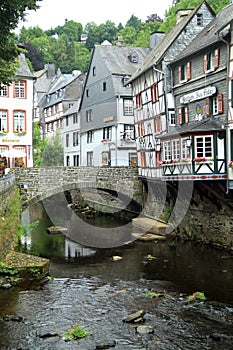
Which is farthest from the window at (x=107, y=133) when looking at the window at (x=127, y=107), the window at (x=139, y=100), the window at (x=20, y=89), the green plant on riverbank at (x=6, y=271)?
the green plant on riverbank at (x=6, y=271)

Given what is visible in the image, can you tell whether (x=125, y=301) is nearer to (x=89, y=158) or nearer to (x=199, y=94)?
(x=199, y=94)

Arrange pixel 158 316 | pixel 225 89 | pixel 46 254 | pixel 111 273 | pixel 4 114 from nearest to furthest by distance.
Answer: pixel 158 316, pixel 111 273, pixel 225 89, pixel 46 254, pixel 4 114

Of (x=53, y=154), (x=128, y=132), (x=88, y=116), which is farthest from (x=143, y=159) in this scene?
(x=53, y=154)

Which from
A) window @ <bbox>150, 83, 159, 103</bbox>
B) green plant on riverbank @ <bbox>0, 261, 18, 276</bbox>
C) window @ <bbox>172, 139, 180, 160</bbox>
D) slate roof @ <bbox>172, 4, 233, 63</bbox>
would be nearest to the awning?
window @ <bbox>150, 83, 159, 103</bbox>

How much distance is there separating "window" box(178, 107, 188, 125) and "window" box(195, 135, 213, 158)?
406 centimetres

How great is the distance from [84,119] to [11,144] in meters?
12.0

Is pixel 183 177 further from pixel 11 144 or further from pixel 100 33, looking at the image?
pixel 100 33

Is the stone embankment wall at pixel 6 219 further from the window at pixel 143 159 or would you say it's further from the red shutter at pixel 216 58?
the window at pixel 143 159

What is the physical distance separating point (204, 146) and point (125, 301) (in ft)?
33.5

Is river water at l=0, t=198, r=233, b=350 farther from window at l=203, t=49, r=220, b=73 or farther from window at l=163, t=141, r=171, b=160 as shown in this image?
window at l=203, t=49, r=220, b=73

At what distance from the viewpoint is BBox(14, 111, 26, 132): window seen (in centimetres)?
4022

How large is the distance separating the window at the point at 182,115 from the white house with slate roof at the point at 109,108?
14194mm

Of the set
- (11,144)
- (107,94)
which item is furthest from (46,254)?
(107,94)

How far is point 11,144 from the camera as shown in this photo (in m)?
39.9
